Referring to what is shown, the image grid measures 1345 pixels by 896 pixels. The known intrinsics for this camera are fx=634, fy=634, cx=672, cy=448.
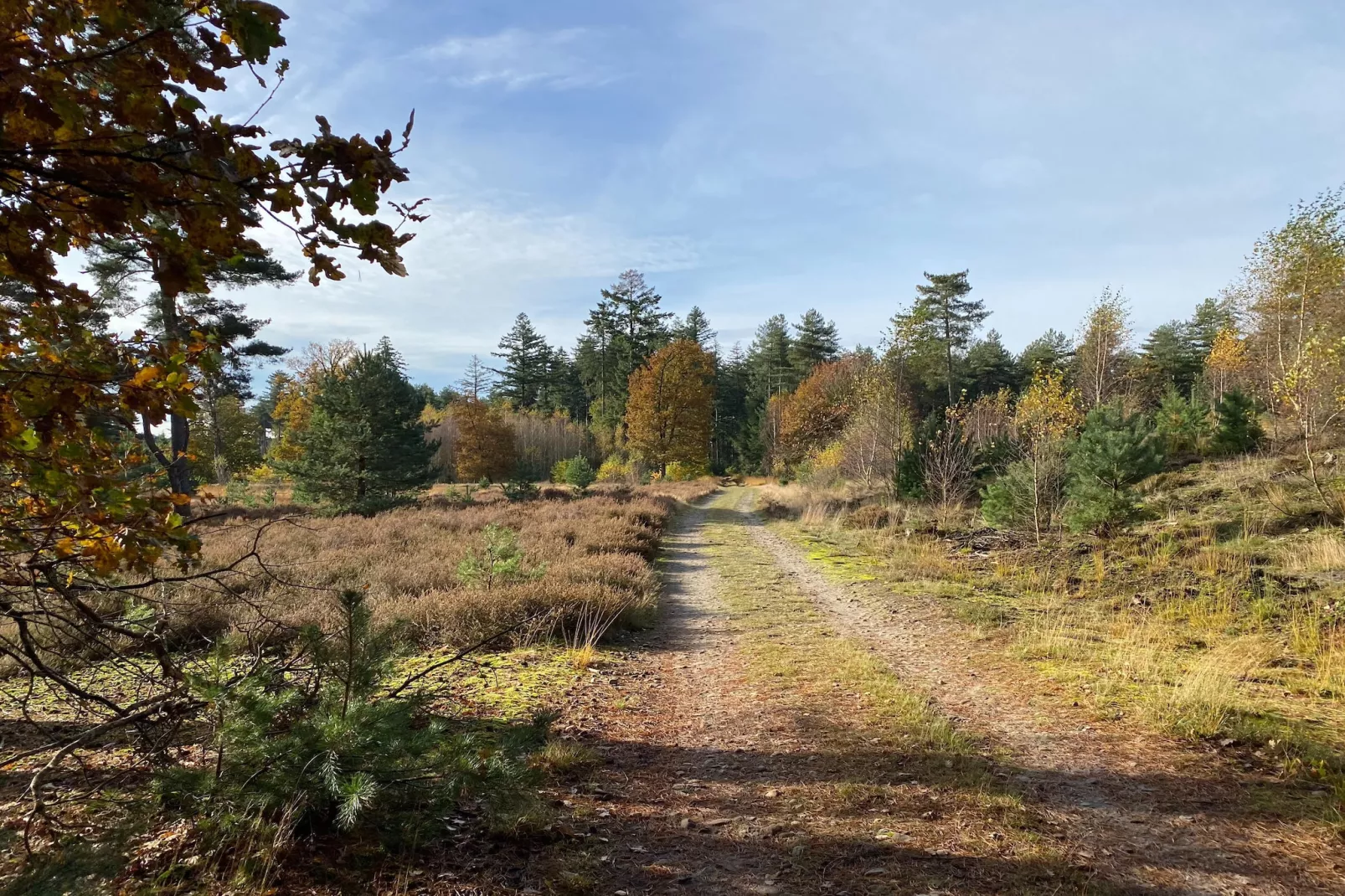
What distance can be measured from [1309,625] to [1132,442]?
212 inches

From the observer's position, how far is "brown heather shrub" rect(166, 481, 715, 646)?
21.5ft

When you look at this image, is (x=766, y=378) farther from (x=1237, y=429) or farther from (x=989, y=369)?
(x=1237, y=429)

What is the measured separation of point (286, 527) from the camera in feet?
45.6

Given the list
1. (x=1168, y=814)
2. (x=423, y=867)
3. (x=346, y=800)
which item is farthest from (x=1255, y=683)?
(x=346, y=800)

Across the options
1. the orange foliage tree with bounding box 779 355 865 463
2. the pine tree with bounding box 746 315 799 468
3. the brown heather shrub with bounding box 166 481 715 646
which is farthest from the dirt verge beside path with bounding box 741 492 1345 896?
the pine tree with bounding box 746 315 799 468

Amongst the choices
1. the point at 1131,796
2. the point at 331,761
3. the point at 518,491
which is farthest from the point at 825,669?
the point at 518,491

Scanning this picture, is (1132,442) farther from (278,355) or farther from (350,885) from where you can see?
(278,355)

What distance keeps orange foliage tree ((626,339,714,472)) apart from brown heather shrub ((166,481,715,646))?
2089cm

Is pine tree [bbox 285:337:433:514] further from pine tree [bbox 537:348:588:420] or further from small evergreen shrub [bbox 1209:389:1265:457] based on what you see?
pine tree [bbox 537:348:588:420]

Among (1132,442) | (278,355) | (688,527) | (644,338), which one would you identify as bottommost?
(688,527)

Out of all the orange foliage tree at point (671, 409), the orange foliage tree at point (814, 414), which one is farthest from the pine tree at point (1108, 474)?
the orange foliage tree at point (814, 414)

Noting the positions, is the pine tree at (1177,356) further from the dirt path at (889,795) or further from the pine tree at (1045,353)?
the dirt path at (889,795)

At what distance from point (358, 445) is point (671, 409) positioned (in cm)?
2083

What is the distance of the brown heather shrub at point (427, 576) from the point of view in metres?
6.54
